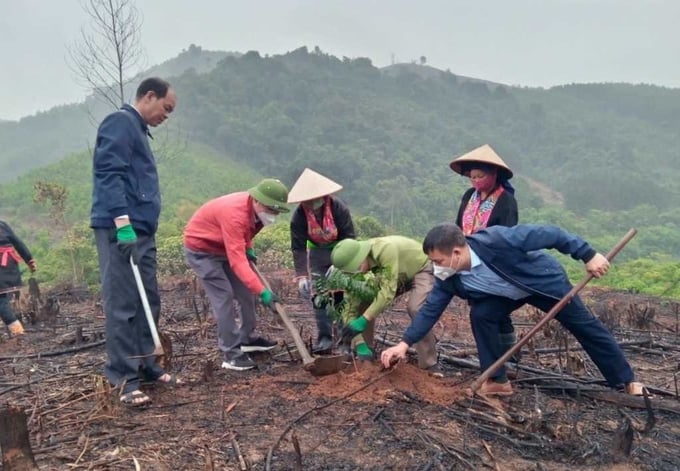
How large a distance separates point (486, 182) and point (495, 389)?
1.52 m

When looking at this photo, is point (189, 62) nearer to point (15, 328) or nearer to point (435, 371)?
point (15, 328)

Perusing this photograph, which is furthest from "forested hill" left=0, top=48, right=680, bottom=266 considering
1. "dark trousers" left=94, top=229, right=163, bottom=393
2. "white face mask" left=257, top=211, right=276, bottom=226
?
"dark trousers" left=94, top=229, right=163, bottom=393

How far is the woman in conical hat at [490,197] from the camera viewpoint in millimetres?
4297

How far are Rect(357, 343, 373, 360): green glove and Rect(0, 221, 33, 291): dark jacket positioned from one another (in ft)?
14.9

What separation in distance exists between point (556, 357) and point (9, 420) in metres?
4.18

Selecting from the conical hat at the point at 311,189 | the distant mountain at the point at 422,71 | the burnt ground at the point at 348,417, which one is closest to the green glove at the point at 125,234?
the burnt ground at the point at 348,417

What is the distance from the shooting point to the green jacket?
4.15 meters

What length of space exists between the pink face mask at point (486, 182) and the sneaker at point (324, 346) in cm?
181

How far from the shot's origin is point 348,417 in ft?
11.8

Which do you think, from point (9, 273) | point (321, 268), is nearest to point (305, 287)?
point (321, 268)

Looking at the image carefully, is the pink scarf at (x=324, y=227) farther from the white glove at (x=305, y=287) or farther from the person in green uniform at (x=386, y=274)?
the person in green uniform at (x=386, y=274)

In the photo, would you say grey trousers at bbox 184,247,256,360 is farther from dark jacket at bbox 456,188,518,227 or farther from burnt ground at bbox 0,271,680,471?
dark jacket at bbox 456,188,518,227

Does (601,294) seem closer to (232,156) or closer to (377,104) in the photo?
(232,156)

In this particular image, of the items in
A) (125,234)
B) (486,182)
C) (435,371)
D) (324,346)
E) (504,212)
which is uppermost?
(125,234)
